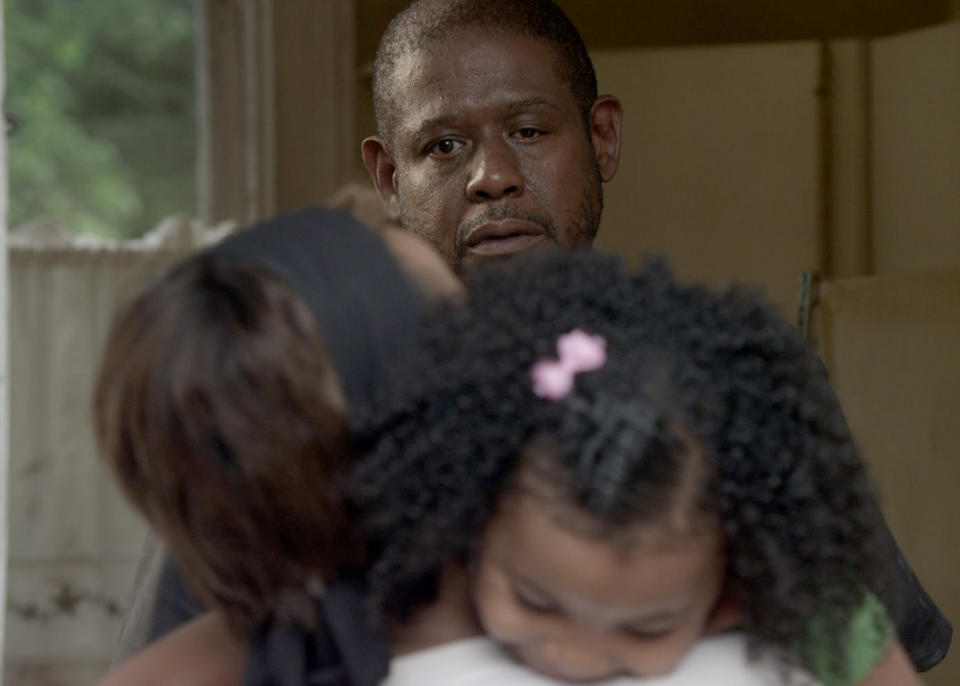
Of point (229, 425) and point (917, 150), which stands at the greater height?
point (917, 150)

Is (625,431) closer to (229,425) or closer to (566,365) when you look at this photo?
(566,365)

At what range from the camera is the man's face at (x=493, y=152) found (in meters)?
1.78

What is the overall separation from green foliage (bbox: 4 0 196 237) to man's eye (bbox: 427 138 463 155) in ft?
5.38

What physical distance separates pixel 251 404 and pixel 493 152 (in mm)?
874

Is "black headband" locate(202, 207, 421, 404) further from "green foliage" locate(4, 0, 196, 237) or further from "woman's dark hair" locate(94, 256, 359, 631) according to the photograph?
"green foliage" locate(4, 0, 196, 237)

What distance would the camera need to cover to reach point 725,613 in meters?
1.14

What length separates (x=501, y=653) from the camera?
1113 mm

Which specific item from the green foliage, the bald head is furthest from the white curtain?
the bald head

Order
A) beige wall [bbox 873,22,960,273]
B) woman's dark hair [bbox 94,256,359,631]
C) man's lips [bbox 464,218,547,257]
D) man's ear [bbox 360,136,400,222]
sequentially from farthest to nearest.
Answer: beige wall [bbox 873,22,960,273] < man's ear [bbox 360,136,400,222] < man's lips [bbox 464,218,547,257] < woman's dark hair [bbox 94,256,359,631]

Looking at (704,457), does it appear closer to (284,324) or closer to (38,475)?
(284,324)

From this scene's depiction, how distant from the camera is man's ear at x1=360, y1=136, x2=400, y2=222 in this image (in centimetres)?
198

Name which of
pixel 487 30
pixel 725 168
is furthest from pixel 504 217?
pixel 725 168

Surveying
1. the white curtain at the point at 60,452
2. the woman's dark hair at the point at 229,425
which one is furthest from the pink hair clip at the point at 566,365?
the white curtain at the point at 60,452

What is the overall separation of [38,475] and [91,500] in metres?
0.12
